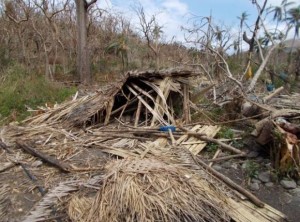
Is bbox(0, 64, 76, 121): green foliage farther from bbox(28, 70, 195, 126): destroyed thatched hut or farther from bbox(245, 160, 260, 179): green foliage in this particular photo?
bbox(245, 160, 260, 179): green foliage

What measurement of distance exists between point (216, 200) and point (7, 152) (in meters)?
3.27

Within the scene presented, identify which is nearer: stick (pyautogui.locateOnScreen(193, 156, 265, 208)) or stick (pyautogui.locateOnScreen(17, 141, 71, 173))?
stick (pyautogui.locateOnScreen(193, 156, 265, 208))

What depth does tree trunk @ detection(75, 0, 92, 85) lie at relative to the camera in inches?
508

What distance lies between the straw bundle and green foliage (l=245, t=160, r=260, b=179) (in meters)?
0.93

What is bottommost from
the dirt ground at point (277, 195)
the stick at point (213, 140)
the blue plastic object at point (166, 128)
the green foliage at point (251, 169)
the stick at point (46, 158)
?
the dirt ground at point (277, 195)

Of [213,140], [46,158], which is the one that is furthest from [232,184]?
[46,158]

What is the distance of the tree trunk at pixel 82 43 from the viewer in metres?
12.9

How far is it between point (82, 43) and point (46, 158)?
31.4 feet

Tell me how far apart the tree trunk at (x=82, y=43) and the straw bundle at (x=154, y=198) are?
34.8ft

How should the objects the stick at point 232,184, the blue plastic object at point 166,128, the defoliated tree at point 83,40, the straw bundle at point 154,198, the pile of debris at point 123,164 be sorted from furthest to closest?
the defoliated tree at point 83,40
the blue plastic object at point 166,128
the stick at point 232,184
the pile of debris at point 123,164
the straw bundle at point 154,198

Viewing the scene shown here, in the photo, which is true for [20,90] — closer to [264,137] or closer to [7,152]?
[7,152]

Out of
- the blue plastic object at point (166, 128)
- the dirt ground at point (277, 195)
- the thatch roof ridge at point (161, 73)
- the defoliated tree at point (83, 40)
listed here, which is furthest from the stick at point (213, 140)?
the defoliated tree at point (83, 40)

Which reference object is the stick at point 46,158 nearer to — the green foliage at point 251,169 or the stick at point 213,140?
the stick at point 213,140

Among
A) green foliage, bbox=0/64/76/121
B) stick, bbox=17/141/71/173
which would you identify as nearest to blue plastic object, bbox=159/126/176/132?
stick, bbox=17/141/71/173
